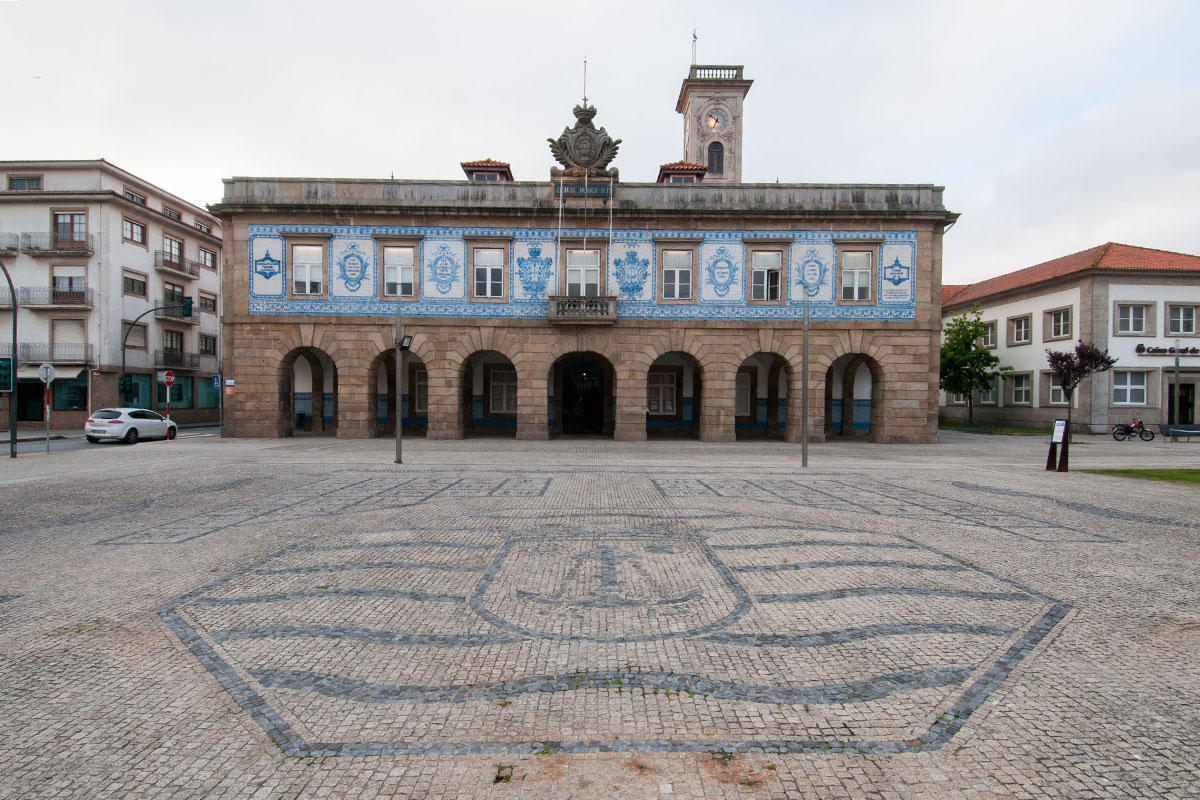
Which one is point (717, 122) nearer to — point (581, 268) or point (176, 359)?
point (581, 268)

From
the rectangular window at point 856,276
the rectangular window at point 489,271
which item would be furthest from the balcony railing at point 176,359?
the rectangular window at point 856,276

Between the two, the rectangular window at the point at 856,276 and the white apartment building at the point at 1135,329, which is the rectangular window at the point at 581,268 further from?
the white apartment building at the point at 1135,329

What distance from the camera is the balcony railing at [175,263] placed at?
38406mm

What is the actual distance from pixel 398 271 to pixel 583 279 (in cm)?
741

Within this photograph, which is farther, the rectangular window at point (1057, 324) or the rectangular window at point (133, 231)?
the rectangular window at point (133, 231)

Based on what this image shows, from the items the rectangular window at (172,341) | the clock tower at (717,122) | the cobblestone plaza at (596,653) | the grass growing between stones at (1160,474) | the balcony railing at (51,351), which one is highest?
the clock tower at (717,122)

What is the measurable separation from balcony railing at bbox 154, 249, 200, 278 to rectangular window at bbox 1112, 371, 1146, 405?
54.0 m

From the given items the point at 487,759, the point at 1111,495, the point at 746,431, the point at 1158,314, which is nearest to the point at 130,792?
the point at 487,759

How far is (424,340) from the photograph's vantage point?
25234 mm

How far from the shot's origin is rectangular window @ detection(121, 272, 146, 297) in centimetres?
3589

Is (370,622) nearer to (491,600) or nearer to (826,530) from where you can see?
(491,600)

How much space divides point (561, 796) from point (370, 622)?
2.64 metres

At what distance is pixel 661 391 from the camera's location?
29.0m

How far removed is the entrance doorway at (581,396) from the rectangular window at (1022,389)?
2591 centimetres
